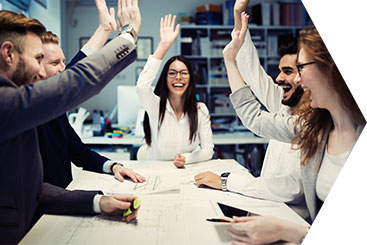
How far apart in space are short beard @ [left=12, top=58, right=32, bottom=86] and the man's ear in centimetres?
2

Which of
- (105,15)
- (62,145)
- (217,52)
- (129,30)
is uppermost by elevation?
(217,52)

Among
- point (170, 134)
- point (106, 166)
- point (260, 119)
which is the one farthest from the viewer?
point (170, 134)

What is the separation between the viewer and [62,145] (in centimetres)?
159

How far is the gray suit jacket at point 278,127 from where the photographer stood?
114cm

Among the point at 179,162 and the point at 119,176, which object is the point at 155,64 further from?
the point at 119,176

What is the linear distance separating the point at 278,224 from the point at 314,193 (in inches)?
16.4

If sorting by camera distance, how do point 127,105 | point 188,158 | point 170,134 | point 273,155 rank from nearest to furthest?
point 273,155 < point 188,158 < point 170,134 < point 127,105

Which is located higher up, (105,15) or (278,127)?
(105,15)

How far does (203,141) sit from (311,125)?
109 centimetres

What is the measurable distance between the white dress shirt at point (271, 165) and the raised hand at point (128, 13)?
59 centimetres

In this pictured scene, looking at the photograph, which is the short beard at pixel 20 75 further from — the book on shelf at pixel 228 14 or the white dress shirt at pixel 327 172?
the book on shelf at pixel 228 14

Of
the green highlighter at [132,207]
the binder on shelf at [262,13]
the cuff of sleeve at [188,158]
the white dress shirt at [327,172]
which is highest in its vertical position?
the binder on shelf at [262,13]

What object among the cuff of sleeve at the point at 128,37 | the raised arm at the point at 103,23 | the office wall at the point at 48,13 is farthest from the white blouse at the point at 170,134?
the office wall at the point at 48,13

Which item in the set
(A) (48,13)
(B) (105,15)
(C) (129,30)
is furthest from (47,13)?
(C) (129,30)
